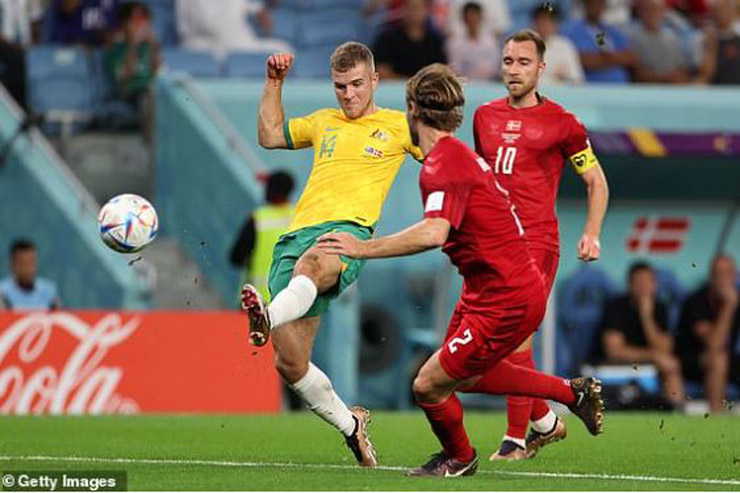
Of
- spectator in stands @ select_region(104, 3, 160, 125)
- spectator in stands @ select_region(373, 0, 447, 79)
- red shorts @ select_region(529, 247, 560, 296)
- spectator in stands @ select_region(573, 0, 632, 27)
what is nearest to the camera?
red shorts @ select_region(529, 247, 560, 296)

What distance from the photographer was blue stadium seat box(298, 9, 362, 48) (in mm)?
19984

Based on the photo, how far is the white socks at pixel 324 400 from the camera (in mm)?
9773

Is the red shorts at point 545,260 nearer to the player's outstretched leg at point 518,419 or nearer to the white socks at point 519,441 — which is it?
the player's outstretched leg at point 518,419

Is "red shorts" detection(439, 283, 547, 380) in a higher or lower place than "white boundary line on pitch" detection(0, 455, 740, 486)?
higher

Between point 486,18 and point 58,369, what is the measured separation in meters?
6.64

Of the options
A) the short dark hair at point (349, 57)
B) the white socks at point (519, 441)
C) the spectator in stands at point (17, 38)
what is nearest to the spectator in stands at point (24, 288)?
the spectator in stands at point (17, 38)

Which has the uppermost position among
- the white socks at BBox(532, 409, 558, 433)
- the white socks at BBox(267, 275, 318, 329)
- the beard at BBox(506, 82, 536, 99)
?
→ the beard at BBox(506, 82, 536, 99)

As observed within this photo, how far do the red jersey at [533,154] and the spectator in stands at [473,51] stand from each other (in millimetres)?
8735

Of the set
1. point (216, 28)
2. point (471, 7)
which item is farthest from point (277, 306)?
point (471, 7)

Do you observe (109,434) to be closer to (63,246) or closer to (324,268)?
(324,268)

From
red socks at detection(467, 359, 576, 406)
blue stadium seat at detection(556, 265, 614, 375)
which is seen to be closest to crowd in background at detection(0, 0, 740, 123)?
blue stadium seat at detection(556, 265, 614, 375)

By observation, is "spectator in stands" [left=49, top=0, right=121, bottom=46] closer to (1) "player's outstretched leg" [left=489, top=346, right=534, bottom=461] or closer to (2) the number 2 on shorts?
(1) "player's outstretched leg" [left=489, top=346, right=534, bottom=461]

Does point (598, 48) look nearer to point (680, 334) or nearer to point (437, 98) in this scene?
point (680, 334)

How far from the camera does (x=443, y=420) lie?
29.5ft
